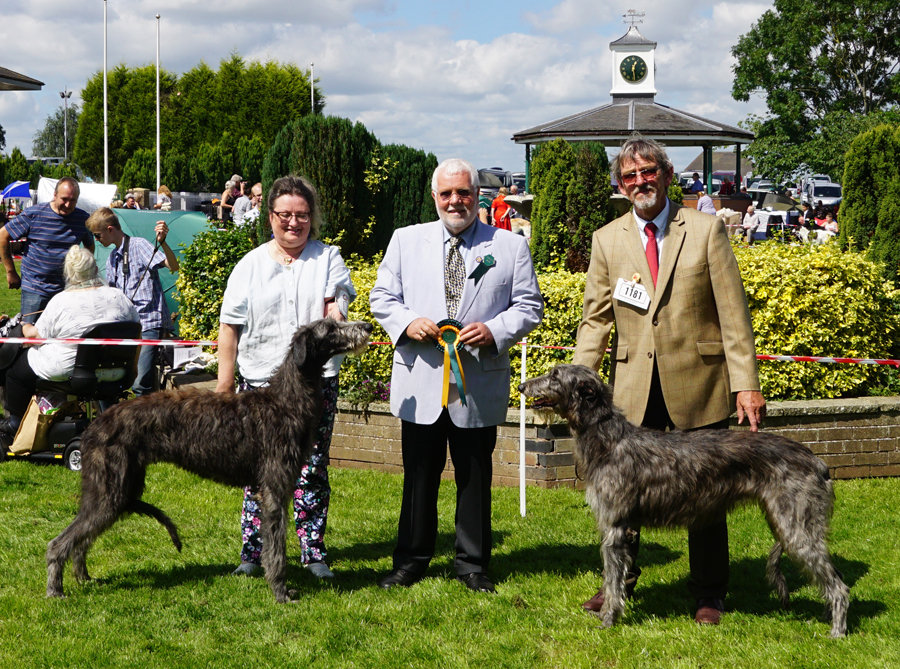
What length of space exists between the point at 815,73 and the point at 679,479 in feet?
153

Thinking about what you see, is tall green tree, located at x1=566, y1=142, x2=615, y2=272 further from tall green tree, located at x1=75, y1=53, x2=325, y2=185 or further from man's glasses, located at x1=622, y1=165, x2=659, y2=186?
tall green tree, located at x1=75, y1=53, x2=325, y2=185

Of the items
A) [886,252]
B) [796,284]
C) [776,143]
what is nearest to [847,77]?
[776,143]

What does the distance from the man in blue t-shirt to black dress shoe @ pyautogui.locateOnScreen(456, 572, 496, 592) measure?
240 inches

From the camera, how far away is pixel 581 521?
20.0 feet

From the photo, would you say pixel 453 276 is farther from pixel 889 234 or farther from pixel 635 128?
pixel 635 128

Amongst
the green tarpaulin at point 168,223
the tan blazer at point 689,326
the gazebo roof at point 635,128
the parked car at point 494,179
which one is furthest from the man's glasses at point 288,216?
the parked car at point 494,179

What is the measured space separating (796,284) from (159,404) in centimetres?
539

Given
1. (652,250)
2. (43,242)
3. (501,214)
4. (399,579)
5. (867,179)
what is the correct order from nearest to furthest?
(652,250) < (399,579) < (43,242) < (867,179) < (501,214)

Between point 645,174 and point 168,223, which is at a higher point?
point 168,223

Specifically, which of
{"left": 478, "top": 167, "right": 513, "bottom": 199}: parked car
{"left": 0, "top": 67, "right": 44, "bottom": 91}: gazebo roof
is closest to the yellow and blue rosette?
{"left": 0, "top": 67, "right": 44, "bottom": 91}: gazebo roof

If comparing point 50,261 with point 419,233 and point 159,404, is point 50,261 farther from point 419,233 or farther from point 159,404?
point 419,233

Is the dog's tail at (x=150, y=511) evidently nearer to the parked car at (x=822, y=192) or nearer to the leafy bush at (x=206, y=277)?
the leafy bush at (x=206, y=277)

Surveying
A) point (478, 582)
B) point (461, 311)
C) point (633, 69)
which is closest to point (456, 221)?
point (461, 311)

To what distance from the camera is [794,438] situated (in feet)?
22.6
